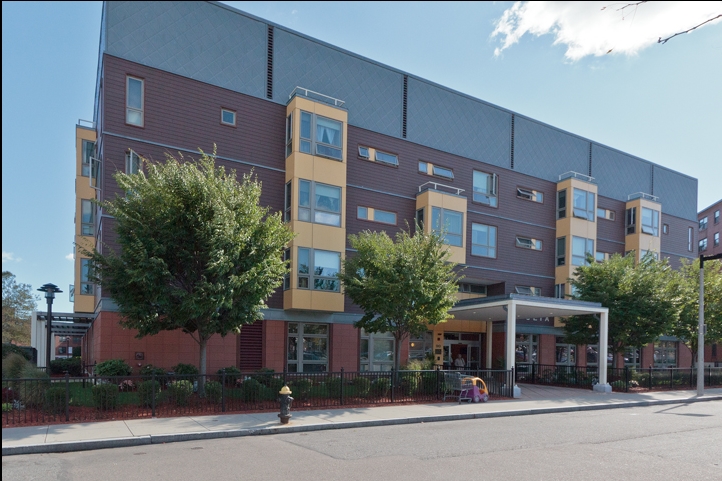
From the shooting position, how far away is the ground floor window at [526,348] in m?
32.7

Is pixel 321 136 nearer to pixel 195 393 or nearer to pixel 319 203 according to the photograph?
pixel 319 203

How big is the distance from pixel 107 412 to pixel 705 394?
2370 cm

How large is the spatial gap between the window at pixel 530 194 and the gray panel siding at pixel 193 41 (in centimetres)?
1613

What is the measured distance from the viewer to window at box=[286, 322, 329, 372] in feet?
81.0

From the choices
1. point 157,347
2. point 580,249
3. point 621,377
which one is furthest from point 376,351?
point 580,249

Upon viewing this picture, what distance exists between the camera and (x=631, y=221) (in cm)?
3672

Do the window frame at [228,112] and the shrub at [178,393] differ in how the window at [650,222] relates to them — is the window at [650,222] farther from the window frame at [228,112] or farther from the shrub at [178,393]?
the shrub at [178,393]

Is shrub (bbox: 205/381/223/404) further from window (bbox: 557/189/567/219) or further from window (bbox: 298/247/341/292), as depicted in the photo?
window (bbox: 557/189/567/219)

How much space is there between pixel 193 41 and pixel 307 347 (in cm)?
1394

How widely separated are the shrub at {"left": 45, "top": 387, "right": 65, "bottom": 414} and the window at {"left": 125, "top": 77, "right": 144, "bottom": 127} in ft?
37.3

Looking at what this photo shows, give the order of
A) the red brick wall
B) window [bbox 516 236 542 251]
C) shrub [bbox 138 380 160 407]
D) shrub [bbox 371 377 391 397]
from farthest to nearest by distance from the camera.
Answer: window [bbox 516 236 542 251] < the red brick wall < shrub [bbox 371 377 391 397] < shrub [bbox 138 380 160 407]

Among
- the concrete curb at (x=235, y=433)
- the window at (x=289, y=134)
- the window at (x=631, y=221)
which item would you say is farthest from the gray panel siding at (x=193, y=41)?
the window at (x=631, y=221)

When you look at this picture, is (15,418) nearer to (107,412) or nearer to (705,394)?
(107,412)

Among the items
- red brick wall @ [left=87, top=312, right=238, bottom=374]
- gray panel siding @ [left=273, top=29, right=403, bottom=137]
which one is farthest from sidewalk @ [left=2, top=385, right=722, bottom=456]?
gray panel siding @ [left=273, top=29, right=403, bottom=137]
